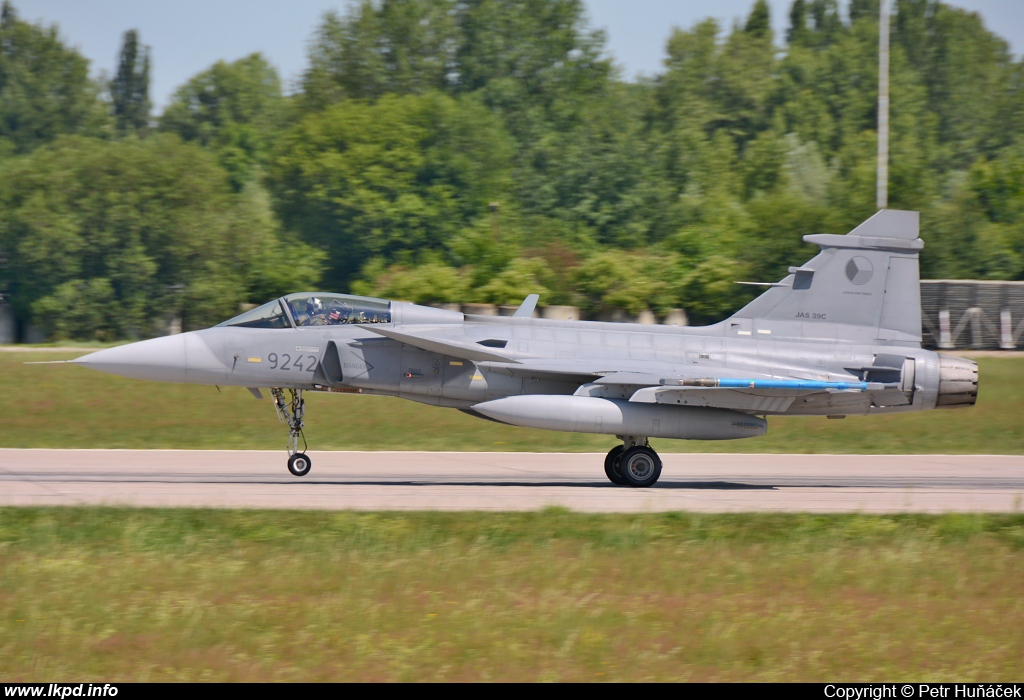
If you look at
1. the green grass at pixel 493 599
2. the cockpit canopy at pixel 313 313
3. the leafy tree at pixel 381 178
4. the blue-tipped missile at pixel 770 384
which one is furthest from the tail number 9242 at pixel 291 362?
the leafy tree at pixel 381 178

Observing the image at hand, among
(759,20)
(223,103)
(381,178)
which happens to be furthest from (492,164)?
(759,20)

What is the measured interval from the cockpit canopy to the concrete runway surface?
224cm

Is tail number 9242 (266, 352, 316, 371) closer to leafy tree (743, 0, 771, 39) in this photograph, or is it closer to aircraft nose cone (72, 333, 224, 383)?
aircraft nose cone (72, 333, 224, 383)

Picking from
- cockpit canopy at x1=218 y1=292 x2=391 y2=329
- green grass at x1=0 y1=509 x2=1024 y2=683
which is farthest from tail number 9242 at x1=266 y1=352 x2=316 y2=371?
green grass at x1=0 y1=509 x2=1024 y2=683

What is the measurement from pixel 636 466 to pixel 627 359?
1539 mm

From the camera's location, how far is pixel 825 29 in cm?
9281

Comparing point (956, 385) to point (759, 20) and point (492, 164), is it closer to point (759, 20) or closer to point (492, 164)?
point (492, 164)

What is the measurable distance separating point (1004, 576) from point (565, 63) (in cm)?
6539

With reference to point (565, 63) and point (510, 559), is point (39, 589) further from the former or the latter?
point (565, 63)

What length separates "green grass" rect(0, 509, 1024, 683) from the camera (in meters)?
7.07

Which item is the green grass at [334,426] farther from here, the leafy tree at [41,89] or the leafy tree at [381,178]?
the leafy tree at [41,89]

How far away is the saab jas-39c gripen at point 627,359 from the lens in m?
14.9

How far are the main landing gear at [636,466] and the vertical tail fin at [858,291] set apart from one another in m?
2.30

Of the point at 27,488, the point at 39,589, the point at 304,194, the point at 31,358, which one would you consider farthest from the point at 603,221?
the point at 39,589
